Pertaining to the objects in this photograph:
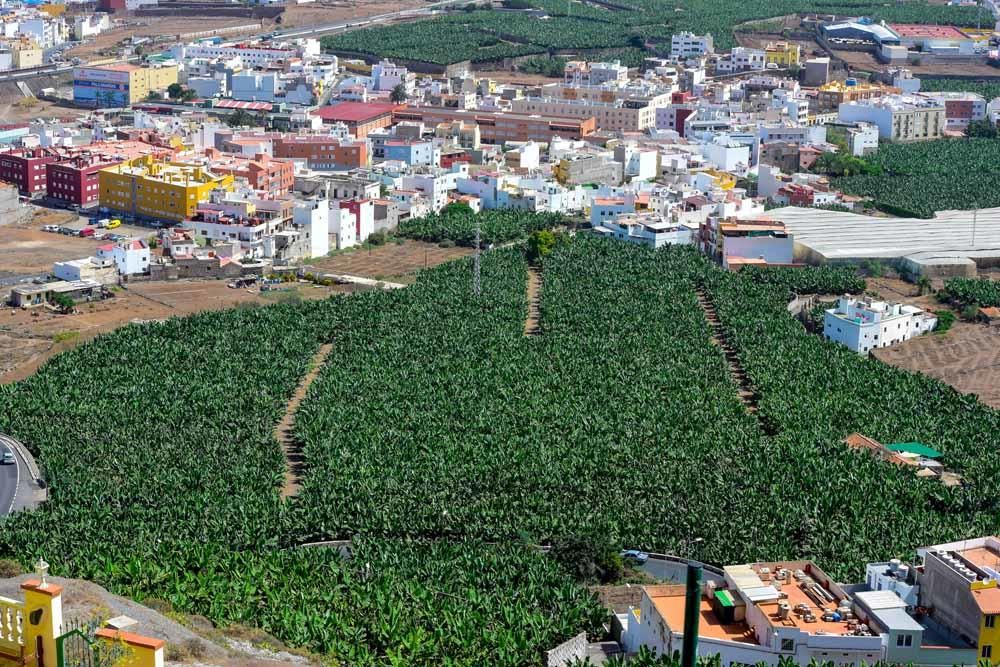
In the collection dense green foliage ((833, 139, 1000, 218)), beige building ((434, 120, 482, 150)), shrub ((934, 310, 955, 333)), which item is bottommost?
shrub ((934, 310, 955, 333))

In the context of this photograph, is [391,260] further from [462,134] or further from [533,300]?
[462,134]

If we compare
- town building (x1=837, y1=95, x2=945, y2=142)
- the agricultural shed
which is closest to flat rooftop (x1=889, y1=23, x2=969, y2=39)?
town building (x1=837, y1=95, x2=945, y2=142)

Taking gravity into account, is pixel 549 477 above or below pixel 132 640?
below

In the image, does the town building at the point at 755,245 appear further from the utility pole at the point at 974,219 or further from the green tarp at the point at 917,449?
the green tarp at the point at 917,449

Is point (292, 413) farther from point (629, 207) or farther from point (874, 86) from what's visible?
point (874, 86)

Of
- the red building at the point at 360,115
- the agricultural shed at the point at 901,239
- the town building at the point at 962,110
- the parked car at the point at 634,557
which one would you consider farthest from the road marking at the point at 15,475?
the town building at the point at 962,110

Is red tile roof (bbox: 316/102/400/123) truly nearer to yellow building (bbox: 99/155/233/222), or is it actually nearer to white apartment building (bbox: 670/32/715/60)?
yellow building (bbox: 99/155/233/222)

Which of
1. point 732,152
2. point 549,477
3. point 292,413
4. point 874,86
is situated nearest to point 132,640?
point 549,477
